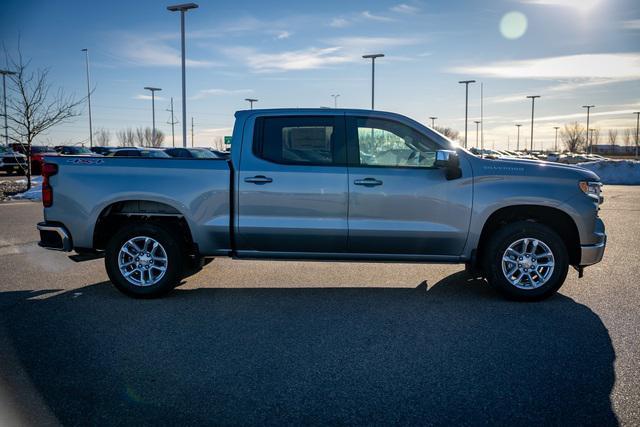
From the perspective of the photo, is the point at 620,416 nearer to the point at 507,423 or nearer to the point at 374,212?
the point at 507,423

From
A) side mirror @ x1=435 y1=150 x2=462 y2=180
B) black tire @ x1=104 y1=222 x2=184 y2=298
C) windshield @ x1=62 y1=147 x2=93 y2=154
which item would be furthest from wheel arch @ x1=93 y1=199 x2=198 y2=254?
windshield @ x1=62 y1=147 x2=93 y2=154

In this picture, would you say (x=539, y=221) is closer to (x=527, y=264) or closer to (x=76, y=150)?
(x=527, y=264)

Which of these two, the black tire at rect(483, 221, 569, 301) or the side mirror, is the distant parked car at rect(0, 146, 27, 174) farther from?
the black tire at rect(483, 221, 569, 301)

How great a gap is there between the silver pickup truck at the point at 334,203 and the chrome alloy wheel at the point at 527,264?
1cm

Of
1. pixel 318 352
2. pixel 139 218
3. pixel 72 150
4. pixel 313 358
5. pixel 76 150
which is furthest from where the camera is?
pixel 72 150

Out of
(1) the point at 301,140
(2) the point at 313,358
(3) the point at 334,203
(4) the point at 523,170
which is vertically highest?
(1) the point at 301,140

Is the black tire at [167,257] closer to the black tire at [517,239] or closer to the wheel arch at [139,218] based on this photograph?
the wheel arch at [139,218]

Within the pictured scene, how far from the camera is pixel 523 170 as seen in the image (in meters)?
5.81

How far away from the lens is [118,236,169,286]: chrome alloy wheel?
6.02m

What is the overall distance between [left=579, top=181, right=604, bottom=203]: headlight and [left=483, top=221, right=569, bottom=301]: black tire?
1.79ft

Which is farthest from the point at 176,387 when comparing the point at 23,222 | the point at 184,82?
the point at 184,82

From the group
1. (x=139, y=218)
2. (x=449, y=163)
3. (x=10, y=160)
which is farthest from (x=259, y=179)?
(x=10, y=160)

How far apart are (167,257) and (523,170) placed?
12.8 ft

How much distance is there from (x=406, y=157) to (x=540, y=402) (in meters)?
3.07
